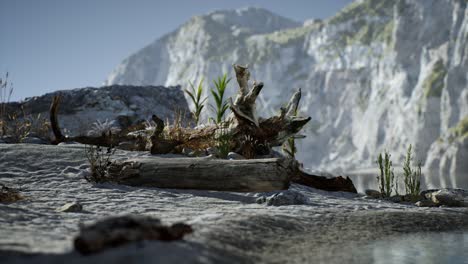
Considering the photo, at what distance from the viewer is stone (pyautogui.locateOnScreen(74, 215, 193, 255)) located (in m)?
2.66

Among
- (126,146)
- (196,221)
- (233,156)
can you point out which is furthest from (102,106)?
(196,221)

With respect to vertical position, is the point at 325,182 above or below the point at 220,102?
below

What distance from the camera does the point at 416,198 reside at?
868 cm

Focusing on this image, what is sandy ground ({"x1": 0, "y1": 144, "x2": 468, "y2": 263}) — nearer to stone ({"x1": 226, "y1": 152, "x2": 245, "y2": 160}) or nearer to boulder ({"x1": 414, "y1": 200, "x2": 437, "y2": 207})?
boulder ({"x1": 414, "y1": 200, "x2": 437, "y2": 207})

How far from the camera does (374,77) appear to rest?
119m

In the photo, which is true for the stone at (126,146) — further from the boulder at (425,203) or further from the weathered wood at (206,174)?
the boulder at (425,203)

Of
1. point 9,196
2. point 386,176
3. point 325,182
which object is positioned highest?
point 386,176

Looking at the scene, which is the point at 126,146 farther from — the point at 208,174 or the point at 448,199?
the point at 448,199

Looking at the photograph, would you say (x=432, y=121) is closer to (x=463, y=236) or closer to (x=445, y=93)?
(x=445, y=93)

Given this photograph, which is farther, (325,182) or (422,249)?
(325,182)

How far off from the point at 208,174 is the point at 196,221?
104 inches

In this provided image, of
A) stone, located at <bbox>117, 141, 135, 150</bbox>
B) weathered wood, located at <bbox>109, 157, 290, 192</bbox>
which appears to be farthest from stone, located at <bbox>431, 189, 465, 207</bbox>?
stone, located at <bbox>117, 141, 135, 150</bbox>

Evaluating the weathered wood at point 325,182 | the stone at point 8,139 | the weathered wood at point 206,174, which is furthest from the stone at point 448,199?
the stone at point 8,139

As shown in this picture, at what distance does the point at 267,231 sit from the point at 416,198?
5585 mm
